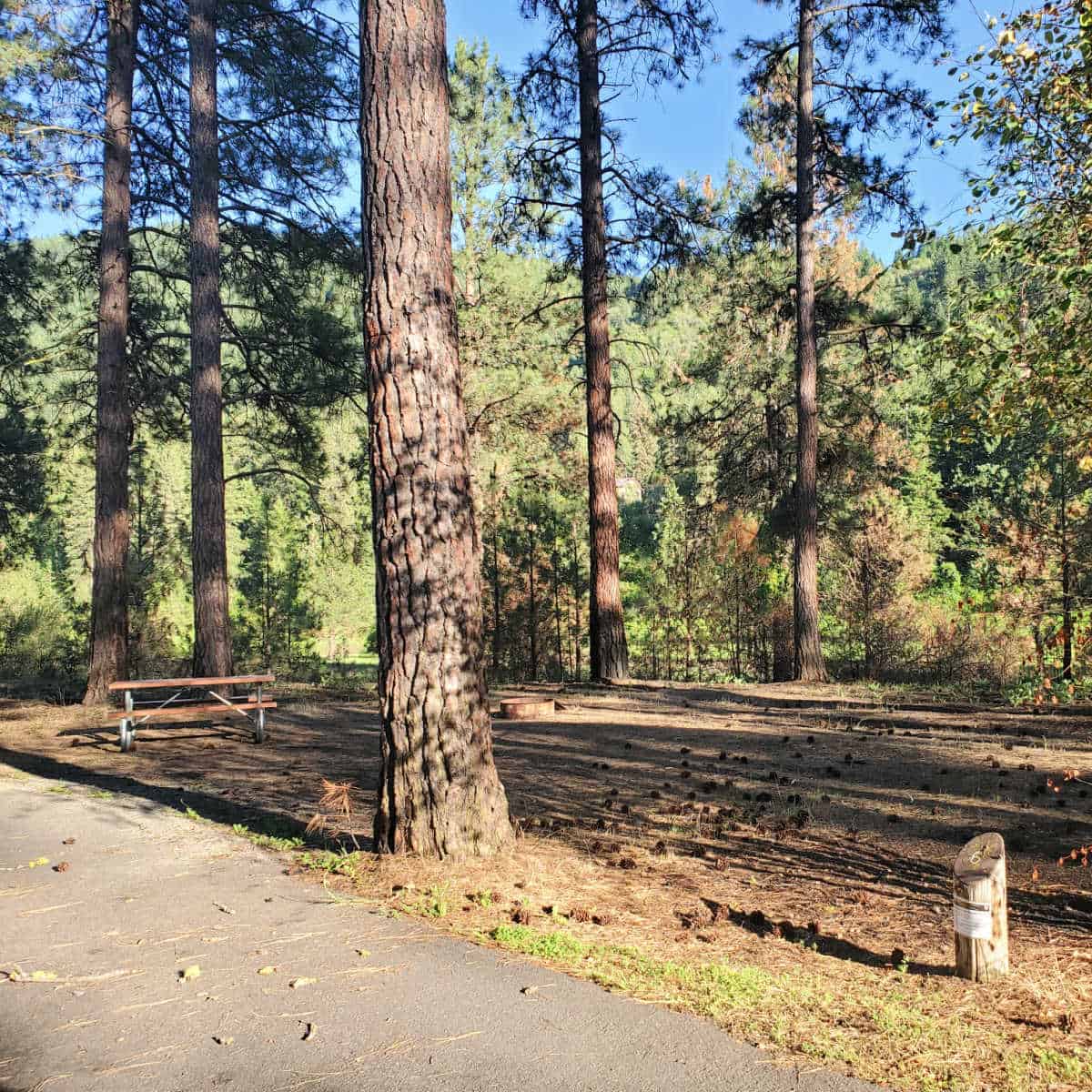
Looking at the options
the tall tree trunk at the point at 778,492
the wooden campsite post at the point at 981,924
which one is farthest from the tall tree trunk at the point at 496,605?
the wooden campsite post at the point at 981,924

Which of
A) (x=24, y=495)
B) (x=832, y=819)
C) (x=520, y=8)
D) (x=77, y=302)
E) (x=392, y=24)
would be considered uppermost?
(x=520, y=8)

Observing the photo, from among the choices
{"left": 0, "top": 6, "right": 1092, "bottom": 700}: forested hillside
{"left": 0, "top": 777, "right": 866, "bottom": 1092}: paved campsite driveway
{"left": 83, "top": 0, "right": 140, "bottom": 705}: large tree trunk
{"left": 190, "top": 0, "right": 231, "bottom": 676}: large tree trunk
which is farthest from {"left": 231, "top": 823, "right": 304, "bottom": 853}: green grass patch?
{"left": 0, "top": 6, "right": 1092, "bottom": 700}: forested hillside

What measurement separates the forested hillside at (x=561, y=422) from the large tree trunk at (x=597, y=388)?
1076 millimetres

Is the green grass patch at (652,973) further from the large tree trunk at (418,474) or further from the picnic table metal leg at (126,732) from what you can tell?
the picnic table metal leg at (126,732)

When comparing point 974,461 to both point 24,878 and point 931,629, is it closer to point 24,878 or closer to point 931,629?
point 931,629

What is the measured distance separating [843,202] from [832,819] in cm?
1204

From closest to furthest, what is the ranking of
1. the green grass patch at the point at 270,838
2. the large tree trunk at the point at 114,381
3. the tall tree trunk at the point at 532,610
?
the green grass patch at the point at 270,838
the large tree trunk at the point at 114,381
the tall tree trunk at the point at 532,610

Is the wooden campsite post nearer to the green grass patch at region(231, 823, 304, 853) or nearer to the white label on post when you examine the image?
the white label on post

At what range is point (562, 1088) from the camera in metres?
2.56

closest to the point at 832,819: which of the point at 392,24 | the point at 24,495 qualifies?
the point at 392,24

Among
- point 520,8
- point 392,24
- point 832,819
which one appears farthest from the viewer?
point 520,8

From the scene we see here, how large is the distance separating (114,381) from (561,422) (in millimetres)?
11375

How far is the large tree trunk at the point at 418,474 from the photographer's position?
4.67m

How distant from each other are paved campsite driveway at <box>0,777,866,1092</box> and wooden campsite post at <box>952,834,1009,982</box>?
105 centimetres
